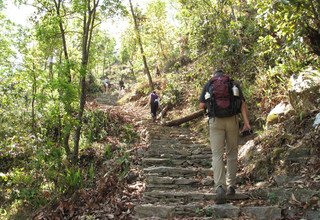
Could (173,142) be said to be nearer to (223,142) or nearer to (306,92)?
(306,92)

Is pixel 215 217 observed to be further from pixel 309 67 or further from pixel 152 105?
pixel 152 105

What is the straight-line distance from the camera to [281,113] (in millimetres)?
7664

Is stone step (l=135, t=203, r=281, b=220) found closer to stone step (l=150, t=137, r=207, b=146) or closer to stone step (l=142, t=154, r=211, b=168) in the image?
stone step (l=142, t=154, r=211, b=168)

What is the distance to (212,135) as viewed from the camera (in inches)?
226

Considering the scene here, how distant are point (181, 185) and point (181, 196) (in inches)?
32.4

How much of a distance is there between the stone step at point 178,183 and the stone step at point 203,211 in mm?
1183

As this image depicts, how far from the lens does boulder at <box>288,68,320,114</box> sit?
7071 millimetres

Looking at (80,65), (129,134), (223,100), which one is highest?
(80,65)

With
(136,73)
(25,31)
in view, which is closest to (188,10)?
(25,31)

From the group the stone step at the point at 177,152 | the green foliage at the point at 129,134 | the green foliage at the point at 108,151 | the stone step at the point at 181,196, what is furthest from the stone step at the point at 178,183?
the green foliage at the point at 129,134

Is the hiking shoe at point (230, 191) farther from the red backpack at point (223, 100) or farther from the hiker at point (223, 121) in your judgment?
the red backpack at point (223, 100)

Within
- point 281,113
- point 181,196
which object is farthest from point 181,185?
point 281,113

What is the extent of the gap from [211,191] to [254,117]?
11.7 ft

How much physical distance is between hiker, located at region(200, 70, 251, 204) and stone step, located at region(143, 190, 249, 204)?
411mm
